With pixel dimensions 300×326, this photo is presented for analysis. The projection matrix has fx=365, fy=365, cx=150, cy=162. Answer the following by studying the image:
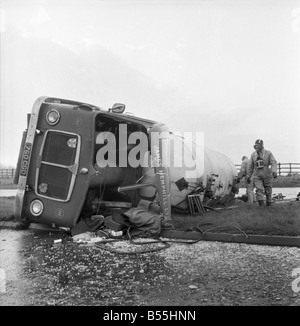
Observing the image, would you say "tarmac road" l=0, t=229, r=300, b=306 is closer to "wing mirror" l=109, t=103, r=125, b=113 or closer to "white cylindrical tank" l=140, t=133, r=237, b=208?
"wing mirror" l=109, t=103, r=125, b=113

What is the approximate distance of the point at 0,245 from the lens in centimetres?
567

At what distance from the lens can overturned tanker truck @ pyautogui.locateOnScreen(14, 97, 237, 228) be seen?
228 inches

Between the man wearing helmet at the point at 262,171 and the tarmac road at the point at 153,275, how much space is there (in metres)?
4.42

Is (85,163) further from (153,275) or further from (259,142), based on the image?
(259,142)

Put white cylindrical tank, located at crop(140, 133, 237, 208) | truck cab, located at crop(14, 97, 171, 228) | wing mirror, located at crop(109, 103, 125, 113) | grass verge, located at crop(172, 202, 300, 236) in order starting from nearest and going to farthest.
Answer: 1. grass verge, located at crop(172, 202, 300, 236)
2. truck cab, located at crop(14, 97, 171, 228)
3. wing mirror, located at crop(109, 103, 125, 113)
4. white cylindrical tank, located at crop(140, 133, 237, 208)

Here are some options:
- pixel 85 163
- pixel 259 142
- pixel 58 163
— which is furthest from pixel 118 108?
pixel 259 142

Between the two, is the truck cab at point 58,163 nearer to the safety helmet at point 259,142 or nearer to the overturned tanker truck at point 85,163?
the overturned tanker truck at point 85,163

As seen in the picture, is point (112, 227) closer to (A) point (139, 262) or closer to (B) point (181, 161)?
(A) point (139, 262)

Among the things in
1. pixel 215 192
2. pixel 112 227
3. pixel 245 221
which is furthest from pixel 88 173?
pixel 215 192

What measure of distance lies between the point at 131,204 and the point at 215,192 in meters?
3.38

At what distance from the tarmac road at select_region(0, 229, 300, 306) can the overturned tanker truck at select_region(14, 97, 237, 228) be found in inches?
33.3

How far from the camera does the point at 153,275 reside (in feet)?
11.8

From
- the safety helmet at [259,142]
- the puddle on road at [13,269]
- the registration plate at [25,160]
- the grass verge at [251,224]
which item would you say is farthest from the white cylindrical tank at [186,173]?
the puddle on road at [13,269]

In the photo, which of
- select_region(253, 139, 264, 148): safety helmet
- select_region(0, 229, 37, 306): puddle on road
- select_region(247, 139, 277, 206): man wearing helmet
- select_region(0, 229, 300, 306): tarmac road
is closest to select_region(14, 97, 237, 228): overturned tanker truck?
select_region(0, 229, 37, 306): puddle on road
